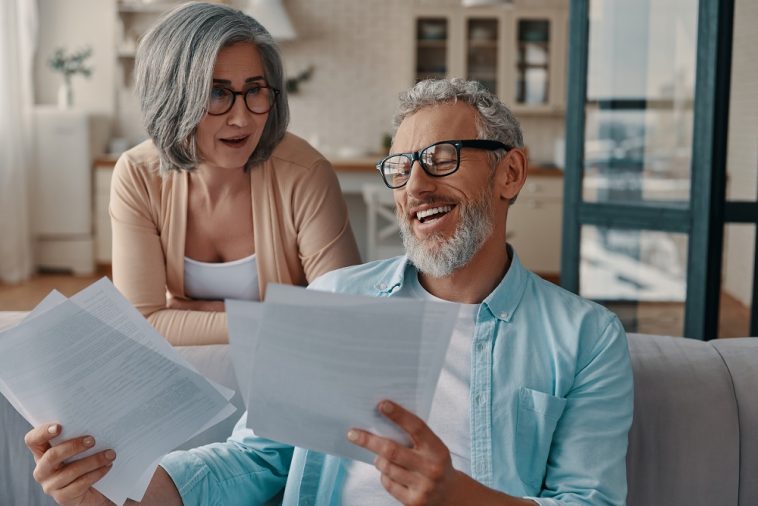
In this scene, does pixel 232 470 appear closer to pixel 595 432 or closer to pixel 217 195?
pixel 595 432

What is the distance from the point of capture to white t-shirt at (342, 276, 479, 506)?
1404 millimetres

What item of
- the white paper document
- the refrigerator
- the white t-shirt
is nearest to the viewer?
the white paper document

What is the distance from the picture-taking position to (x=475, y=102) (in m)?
1.47

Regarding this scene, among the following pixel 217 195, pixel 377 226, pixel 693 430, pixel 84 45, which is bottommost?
pixel 377 226

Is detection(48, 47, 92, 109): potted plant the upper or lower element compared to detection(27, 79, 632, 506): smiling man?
upper

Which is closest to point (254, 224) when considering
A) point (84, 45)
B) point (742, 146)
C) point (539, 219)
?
point (742, 146)

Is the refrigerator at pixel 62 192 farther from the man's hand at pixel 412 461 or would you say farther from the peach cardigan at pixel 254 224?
the man's hand at pixel 412 461

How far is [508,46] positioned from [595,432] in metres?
5.81

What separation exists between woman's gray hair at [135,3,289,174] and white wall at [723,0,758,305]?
1979mm

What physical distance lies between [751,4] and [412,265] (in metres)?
2.29

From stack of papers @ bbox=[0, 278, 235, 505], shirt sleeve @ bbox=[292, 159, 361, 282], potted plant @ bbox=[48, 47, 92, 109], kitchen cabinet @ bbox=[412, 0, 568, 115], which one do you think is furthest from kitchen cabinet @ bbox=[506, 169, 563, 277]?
stack of papers @ bbox=[0, 278, 235, 505]

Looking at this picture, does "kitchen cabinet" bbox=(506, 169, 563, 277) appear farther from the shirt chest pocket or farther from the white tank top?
the shirt chest pocket

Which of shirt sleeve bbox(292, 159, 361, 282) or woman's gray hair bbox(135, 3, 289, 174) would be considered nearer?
woman's gray hair bbox(135, 3, 289, 174)

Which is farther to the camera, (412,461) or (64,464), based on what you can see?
(64,464)
